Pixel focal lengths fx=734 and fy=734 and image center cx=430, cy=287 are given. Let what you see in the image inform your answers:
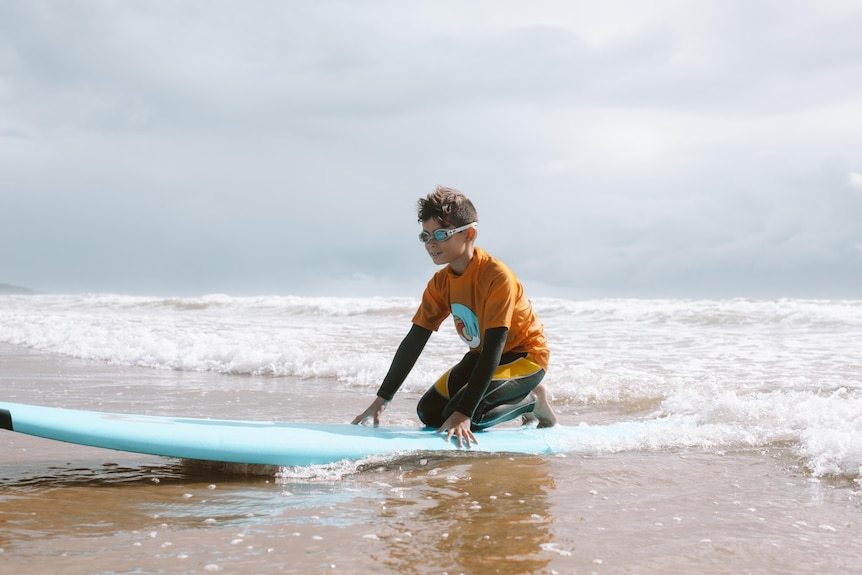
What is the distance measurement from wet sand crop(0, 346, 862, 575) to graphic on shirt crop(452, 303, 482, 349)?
64 cm

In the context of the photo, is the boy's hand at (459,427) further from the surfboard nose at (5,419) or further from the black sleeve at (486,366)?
the surfboard nose at (5,419)

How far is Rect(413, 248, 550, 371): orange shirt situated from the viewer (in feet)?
12.2

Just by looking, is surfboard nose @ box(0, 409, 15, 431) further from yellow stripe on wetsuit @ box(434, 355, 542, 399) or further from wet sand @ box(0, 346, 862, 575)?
yellow stripe on wetsuit @ box(434, 355, 542, 399)

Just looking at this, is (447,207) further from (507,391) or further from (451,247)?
(507,391)

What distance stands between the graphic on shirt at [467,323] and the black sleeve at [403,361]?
0.63 ft

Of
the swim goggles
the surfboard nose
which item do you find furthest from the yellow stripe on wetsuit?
the surfboard nose

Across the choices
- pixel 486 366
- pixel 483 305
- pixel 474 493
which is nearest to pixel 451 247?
pixel 483 305

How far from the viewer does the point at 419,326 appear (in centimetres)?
417

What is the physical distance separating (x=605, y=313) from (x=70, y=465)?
50.6ft

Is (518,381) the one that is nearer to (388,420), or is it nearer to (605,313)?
(388,420)

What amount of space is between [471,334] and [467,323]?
8cm

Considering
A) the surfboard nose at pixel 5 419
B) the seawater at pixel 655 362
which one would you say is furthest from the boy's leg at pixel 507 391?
the surfboard nose at pixel 5 419

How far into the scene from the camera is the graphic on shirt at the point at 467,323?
399 centimetres

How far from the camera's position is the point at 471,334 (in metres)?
4.09
